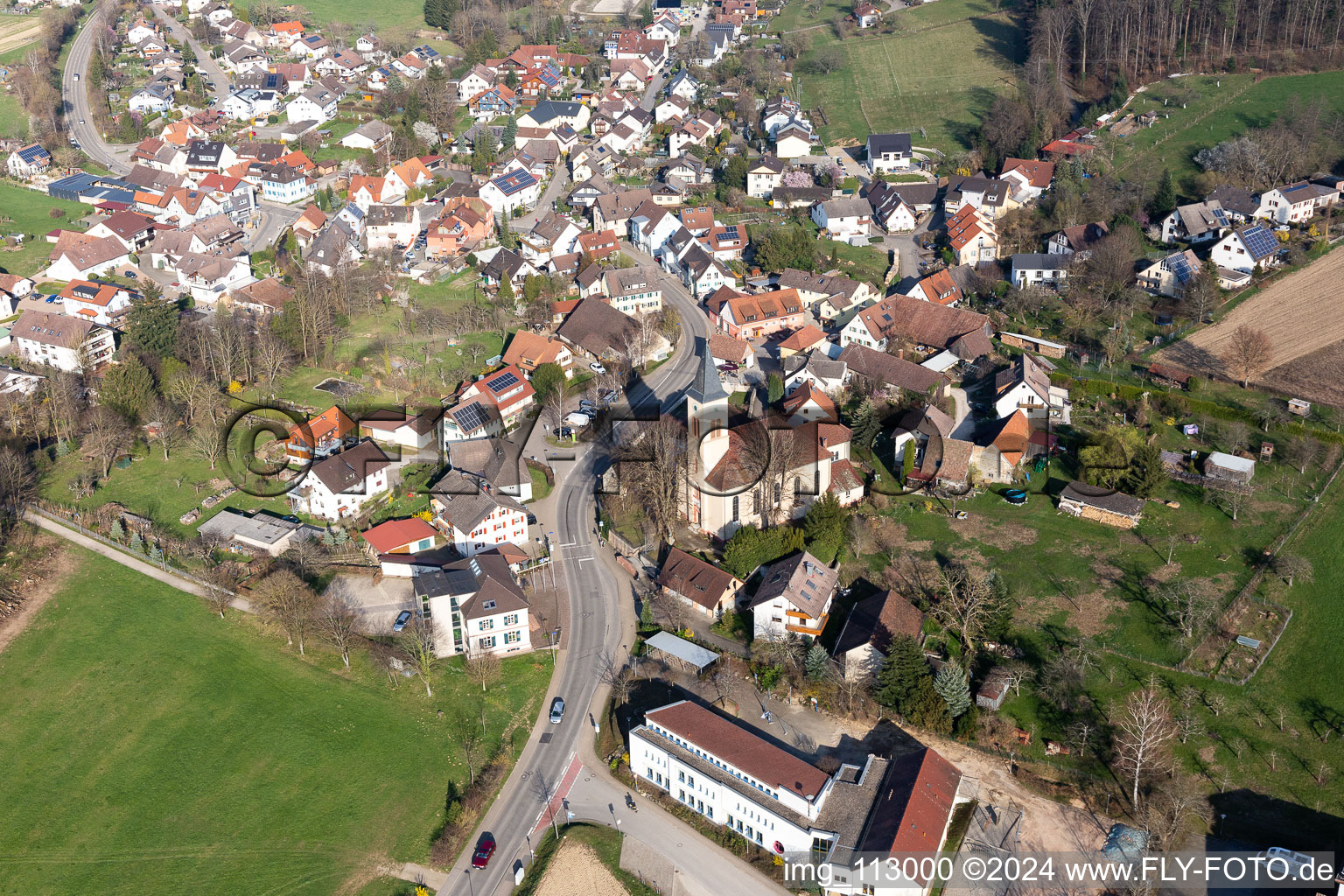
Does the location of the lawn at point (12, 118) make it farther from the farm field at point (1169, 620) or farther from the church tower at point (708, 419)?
the farm field at point (1169, 620)

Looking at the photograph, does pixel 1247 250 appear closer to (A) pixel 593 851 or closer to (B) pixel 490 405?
(B) pixel 490 405

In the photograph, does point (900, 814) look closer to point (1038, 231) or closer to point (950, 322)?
point (950, 322)

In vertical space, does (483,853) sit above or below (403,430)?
below

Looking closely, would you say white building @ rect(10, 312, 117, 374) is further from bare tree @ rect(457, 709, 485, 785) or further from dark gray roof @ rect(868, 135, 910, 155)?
dark gray roof @ rect(868, 135, 910, 155)

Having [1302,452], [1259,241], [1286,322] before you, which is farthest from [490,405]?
[1259,241]

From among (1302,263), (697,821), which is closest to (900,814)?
(697,821)

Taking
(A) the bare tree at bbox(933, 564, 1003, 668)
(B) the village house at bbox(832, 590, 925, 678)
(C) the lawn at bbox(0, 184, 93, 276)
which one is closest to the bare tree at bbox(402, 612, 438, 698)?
(B) the village house at bbox(832, 590, 925, 678)
